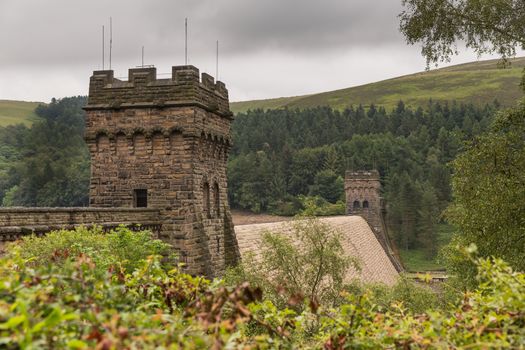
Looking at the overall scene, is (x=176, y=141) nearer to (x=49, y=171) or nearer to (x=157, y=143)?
(x=157, y=143)

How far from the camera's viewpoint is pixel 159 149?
22266mm

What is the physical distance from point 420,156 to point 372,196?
47.2 m

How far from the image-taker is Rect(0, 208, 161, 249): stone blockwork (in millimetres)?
15461

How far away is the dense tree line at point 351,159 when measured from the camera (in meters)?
98.1

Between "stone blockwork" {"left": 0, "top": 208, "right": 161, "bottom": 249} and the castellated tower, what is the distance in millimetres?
889

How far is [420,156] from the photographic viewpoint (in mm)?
127125

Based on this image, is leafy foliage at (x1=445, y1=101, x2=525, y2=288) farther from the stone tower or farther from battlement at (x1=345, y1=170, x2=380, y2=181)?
the stone tower

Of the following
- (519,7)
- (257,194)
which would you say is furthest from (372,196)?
(519,7)

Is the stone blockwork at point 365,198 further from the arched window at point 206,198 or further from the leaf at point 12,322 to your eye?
the leaf at point 12,322

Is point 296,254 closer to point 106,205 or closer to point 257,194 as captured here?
point 106,205

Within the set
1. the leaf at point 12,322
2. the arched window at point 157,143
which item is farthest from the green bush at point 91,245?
the leaf at point 12,322

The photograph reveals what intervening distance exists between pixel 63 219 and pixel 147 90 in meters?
6.66

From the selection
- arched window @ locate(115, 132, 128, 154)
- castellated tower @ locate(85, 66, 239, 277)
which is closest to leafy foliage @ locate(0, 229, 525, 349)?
castellated tower @ locate(85, 66, 239, 277)

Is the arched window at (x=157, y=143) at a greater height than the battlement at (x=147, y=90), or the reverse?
the battlement at (x=147, y=90)
